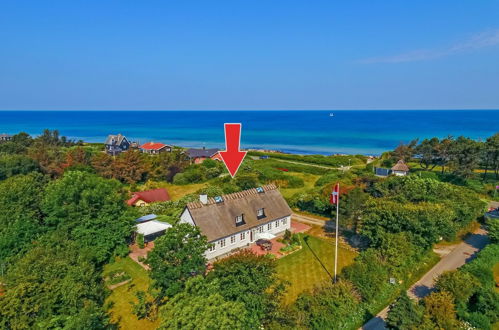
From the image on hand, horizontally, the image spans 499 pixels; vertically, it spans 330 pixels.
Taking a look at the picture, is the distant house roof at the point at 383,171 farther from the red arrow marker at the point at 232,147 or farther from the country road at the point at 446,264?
the red arrow marker at the point at 232,147

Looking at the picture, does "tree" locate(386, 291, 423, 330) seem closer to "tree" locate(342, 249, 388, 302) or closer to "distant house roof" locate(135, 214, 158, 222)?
"tree" locate(342, 249, 388, 302)

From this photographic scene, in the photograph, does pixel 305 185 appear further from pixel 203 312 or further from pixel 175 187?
pixel 203 312

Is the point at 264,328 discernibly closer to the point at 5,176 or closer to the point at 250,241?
the point at 250,241

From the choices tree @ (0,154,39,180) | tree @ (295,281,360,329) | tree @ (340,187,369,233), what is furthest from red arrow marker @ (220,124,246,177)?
tree @ (0,154,39,180)

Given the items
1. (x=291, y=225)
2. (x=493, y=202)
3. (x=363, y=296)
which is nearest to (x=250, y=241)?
(x=291, y=225)

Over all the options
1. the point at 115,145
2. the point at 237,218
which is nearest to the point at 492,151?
the point at 237,218
